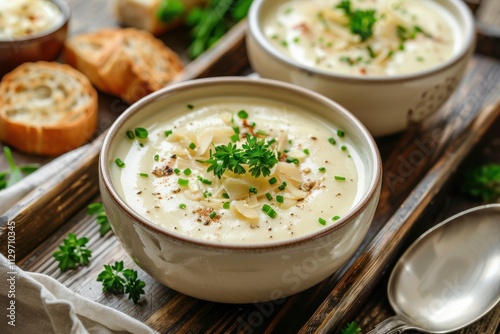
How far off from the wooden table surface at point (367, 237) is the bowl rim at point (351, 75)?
30 centimetres

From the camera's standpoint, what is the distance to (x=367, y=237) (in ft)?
8.14

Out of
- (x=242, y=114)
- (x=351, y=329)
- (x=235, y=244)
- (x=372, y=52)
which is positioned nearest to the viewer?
(x=235, y=244)

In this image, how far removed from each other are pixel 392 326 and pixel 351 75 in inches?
39.2

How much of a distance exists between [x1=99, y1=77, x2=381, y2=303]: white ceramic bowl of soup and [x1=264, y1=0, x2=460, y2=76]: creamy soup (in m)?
0.47

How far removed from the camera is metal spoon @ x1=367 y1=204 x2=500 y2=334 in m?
2.26

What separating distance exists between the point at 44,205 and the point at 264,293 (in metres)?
0.86

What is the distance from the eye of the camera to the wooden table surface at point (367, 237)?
2125mm

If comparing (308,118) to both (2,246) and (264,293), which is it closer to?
(264,293)

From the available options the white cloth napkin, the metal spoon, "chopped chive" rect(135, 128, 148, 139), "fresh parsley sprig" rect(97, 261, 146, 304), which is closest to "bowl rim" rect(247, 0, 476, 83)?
the metal spoon

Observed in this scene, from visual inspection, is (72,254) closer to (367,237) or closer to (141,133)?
(141,133)

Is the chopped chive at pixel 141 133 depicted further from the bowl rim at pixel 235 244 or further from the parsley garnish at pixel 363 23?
the parsley garnish at pixel 363 23

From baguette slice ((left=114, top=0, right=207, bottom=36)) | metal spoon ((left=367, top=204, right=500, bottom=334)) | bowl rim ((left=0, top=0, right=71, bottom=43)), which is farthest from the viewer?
baguette slice ((left=114, top=0, right=207, bottom=36))

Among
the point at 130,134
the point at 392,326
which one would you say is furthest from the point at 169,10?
the point at 392,326

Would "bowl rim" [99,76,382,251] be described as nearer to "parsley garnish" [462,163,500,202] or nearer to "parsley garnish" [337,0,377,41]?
"parsley garnish" [337,0,377,41]
